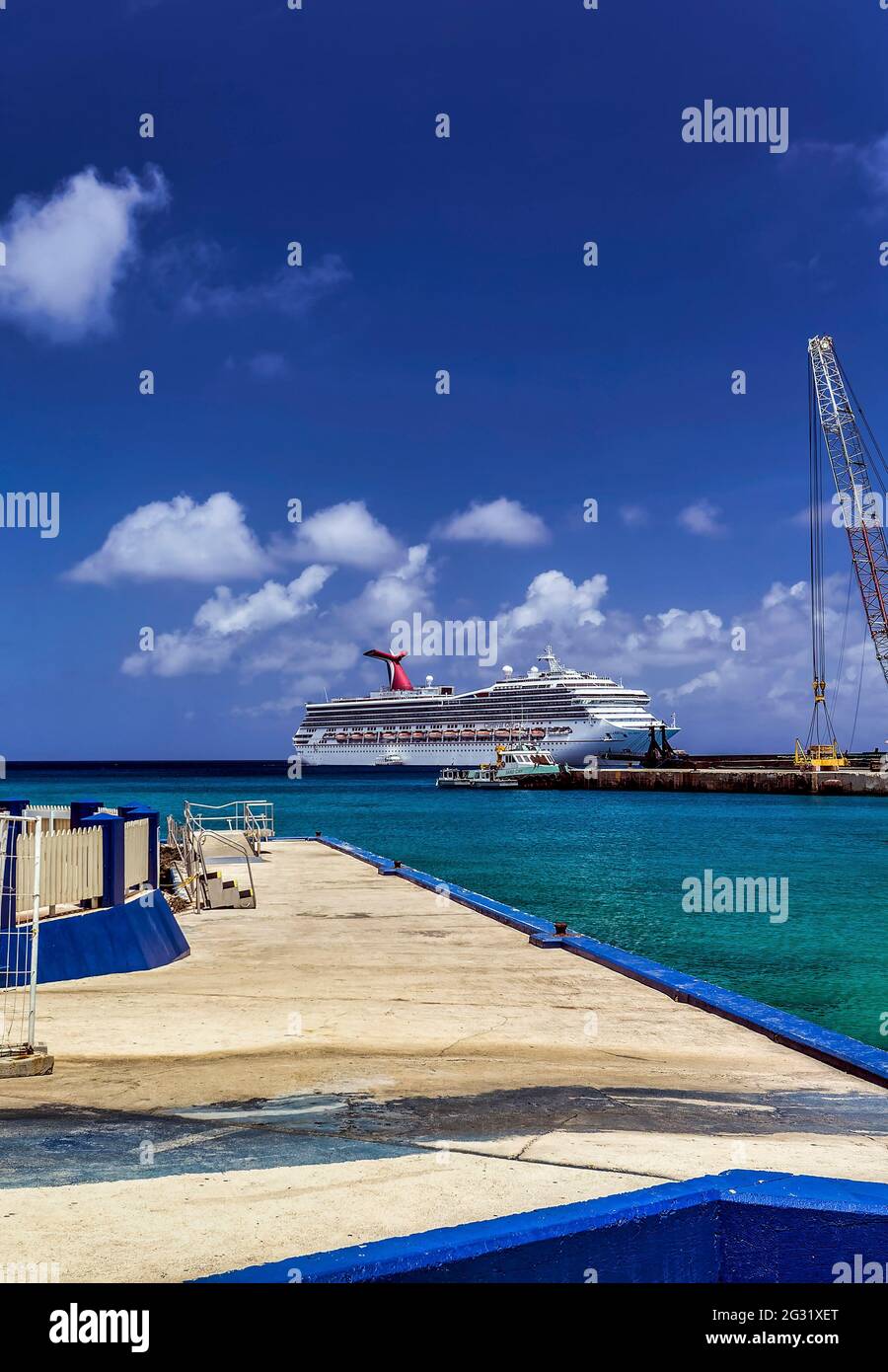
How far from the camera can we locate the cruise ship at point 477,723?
126 metres

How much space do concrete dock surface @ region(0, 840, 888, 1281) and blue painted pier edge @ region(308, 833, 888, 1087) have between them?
0.21m

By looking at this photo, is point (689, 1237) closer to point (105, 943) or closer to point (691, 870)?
point (105, 943)

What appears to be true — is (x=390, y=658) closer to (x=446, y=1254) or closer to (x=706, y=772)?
(x=706, y=772)

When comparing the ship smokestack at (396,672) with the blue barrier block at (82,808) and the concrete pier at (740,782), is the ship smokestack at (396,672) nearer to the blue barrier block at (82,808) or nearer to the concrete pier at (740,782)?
the concrete pier at (740,782)

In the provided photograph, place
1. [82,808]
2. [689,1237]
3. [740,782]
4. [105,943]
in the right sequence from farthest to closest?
[740,782] < [82,808] < [105,943] < [689,1237]

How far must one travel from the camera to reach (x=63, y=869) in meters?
12.0

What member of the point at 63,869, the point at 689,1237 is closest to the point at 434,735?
the point at 63,869

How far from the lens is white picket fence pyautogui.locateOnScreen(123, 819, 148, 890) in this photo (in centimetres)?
1304

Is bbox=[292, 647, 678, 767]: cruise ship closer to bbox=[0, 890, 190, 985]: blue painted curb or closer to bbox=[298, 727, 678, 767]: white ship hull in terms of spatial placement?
bbox=[298, 727, 678, 767]: white ship hull

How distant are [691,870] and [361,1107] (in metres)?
26.5

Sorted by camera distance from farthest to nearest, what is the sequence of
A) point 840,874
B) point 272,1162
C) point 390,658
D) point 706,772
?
point 390,658
point 706,772
point 840,874
point 272,1162
